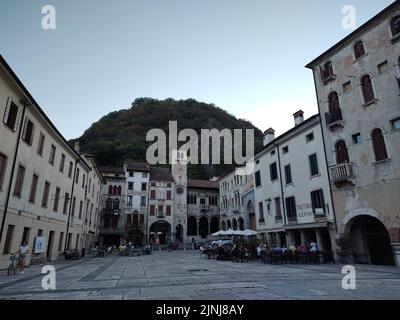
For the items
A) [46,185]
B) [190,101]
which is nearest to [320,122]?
[46,185]

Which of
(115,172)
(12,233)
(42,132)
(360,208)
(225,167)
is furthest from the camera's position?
(225,167)

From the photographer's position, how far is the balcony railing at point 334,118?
793 inches

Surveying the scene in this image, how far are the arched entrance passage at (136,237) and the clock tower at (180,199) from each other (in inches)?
261

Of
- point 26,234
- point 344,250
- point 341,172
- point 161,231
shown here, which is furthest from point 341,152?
point 161,231

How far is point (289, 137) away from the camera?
25.6 metres

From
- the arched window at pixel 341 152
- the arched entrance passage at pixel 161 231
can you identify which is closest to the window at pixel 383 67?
the arched window at pixel 341 152

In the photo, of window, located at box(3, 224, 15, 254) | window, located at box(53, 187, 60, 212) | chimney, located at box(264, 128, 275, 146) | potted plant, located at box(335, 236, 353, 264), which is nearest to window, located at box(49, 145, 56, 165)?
window, located at box(53, 187, 60, 212)

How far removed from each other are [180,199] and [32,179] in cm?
4147

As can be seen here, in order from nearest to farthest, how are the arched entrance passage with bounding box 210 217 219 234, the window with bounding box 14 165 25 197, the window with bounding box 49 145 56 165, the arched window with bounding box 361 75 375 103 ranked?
the window with bounding box 14 165 25 197
the arched window with bounding box 361 75 375 103
the window with bounding box 49 145 56 165
the arched entrance passage with bounding box 210 217 219 234

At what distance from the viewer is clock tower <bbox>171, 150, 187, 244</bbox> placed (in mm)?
56812

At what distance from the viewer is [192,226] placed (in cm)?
5991

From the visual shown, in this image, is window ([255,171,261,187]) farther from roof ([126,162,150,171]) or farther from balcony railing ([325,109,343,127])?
roof ([126,162,150,171])

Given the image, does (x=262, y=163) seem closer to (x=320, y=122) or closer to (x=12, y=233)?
(x=320, y=122)
